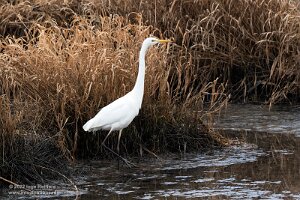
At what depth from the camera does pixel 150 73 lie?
28.0 ft

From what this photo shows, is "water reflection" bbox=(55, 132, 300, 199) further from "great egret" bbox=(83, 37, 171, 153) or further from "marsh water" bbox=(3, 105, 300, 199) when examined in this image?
A: "great egret" bbox=(83, 37, 171, 153)

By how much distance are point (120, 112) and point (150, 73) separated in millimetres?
1061

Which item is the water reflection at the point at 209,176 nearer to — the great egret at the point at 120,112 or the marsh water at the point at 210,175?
the marsh water at the point at 210,175

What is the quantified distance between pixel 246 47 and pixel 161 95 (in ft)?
10.7

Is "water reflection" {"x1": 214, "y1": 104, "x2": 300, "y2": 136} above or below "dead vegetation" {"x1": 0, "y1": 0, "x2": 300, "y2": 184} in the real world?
below

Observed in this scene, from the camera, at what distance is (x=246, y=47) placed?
11.3 m

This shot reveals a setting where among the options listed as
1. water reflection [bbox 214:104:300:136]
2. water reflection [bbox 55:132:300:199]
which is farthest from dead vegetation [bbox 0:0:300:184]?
water reflection [bbox 55:132:300:199]

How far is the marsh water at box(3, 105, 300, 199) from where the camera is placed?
6824mm

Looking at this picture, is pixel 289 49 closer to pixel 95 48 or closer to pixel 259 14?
pixel 259 14

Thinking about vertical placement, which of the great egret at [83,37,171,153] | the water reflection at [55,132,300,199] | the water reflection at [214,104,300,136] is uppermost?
the great egret at [83,37,171,153]

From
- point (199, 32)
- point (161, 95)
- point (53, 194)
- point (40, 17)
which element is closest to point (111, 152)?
point (161, 95)

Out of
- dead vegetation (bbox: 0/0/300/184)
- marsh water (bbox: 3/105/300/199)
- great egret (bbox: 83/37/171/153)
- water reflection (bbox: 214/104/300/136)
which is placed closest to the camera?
marsh water (bbox: 3/105/300/199)

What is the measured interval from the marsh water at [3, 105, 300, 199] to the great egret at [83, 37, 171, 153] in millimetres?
429

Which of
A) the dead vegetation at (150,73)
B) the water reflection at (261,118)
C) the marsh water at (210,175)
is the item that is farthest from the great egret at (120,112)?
the water reflection at (261,118)
